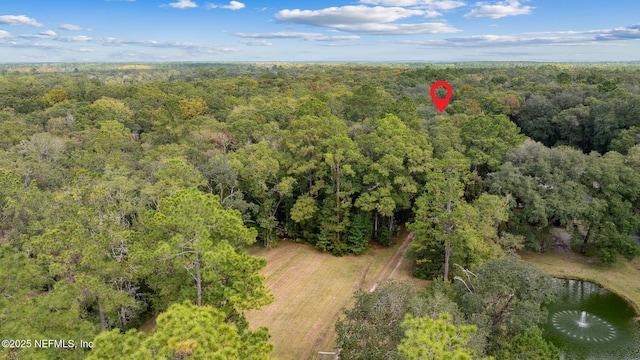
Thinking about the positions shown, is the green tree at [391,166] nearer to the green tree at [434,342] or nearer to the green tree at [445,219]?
the green tree at [445,219]

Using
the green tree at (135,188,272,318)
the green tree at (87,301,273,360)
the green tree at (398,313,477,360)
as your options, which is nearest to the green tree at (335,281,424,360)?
the green tree at (135,188,272,318)

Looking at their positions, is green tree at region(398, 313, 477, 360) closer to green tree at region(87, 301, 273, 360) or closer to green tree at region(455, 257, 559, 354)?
green tree at region(87, 301, 273, 360)

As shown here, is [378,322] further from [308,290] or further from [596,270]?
[596,270]

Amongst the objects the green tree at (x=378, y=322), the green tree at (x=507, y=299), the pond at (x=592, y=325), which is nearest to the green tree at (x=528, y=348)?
the green tree at (x=507, y=299)

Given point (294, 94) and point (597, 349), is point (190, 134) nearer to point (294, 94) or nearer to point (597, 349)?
point (294, 94)

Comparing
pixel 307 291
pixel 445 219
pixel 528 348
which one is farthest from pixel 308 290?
pixel 528 348

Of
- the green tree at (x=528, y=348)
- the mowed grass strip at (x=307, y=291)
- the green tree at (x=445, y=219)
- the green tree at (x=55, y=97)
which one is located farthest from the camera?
the green tree at (x=55, y=97)

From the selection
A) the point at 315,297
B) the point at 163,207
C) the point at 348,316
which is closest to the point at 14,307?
the point at 163,207
